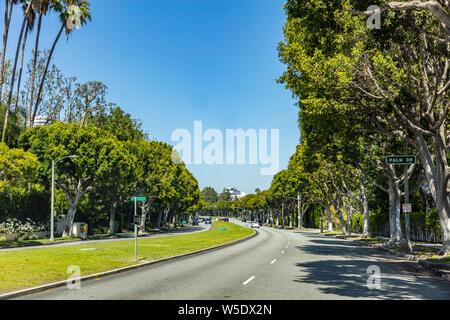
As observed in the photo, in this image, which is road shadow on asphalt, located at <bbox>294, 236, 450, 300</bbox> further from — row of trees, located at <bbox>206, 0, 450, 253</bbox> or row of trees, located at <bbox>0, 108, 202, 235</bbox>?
row of trees, located at <bbox>0, 108, 202, 235</bbox>

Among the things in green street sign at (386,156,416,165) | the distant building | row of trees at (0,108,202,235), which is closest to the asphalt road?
green street sign at (386,156,416,165)

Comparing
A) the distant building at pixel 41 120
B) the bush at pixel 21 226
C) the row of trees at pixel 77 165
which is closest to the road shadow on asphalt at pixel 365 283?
the row of trees at pixel 77 165

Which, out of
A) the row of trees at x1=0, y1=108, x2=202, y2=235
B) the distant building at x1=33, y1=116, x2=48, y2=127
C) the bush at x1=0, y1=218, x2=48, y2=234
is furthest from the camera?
the distant building at x1=33, y1=116, x2=48, y2=127

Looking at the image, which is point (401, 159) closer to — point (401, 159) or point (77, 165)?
point (401, 159)

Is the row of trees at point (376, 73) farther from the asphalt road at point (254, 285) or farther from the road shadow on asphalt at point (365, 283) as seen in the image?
the asphalt road at point (254, 285)

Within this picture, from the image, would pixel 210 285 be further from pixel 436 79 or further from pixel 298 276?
pixel 436 79

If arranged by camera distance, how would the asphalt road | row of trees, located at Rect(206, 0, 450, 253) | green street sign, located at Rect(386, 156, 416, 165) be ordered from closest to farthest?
the asphalt road
row of trees, located at Rect(206, 0, 450, 253)
green street sign, located at Rect(386, 156, 416, 165)

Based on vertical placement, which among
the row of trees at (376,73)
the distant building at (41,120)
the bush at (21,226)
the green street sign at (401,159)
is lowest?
the bush at (21,226)

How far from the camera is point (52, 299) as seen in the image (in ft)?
29.9

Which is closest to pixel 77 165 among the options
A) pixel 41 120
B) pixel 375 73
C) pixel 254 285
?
pixel 375 73

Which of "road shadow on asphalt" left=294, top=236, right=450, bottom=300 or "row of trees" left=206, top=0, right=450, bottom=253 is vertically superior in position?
"row of trees" left=206, top=0, right=450, bottom=253

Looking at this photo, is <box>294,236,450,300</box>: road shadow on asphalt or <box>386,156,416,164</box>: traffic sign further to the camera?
<box>386,156,416,164</box>: traffic sign

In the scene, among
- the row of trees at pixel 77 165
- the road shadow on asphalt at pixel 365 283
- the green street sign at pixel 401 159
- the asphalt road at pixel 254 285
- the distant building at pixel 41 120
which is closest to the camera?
the asphalt road at pixel 254 285
